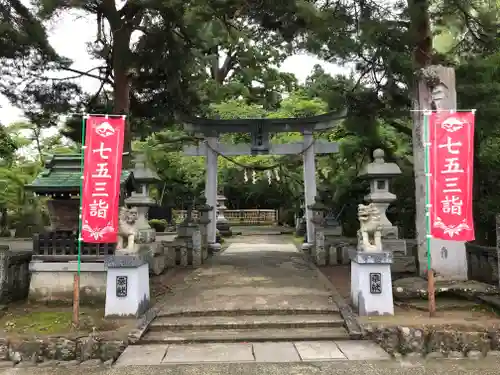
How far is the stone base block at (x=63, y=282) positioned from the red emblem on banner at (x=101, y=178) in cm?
188

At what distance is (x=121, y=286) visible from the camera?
718 cm

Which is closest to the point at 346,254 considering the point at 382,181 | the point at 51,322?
the point at 382,181

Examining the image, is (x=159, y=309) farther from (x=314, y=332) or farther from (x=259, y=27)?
(x=259, y=27)

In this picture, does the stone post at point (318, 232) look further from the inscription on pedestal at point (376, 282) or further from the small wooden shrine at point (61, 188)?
the small wooden shrine at point (61, 188)

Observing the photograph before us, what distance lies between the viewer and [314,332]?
22.2 ft

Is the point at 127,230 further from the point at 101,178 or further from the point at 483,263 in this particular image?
the point at 483,263

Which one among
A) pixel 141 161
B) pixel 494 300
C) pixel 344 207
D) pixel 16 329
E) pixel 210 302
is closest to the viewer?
pixel 16 329

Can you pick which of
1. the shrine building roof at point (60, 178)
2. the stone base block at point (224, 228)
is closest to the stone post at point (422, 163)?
the shrine building roof at point (60, 178)

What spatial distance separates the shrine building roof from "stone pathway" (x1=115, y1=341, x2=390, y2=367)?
13.2ft

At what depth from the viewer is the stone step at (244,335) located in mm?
6477

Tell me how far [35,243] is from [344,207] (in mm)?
11458

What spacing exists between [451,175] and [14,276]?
8440 mm

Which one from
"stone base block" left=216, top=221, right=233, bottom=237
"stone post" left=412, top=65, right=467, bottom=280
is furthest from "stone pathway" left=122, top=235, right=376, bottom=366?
"stone base block" left=216, top=221, right=233, bottom=237

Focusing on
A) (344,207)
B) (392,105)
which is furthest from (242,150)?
(392,105)
